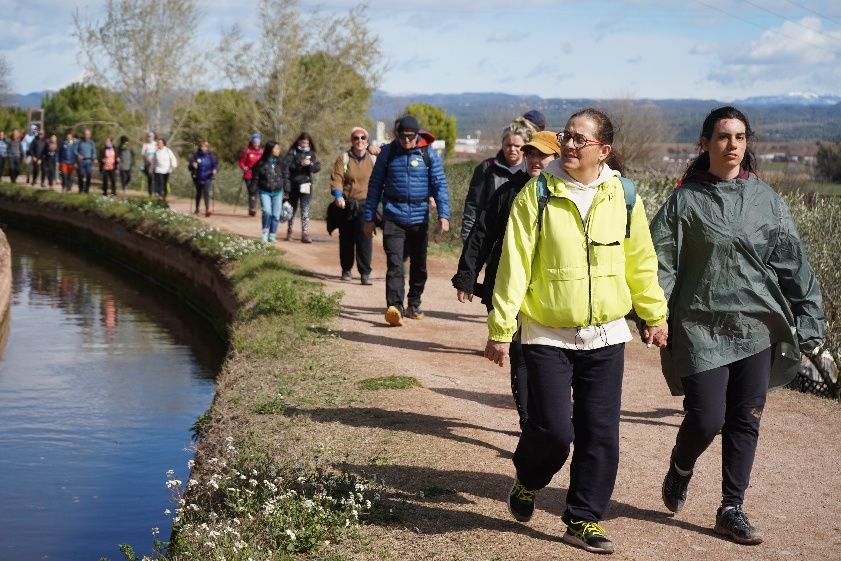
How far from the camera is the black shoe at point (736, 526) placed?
574 centimetres

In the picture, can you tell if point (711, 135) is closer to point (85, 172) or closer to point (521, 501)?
point (521, 501)

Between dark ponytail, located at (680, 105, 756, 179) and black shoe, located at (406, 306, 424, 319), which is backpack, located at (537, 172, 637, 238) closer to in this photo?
dark ponytail, located at (680, 105, 756, 179)

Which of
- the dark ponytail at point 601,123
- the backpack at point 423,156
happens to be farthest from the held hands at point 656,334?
the backpack at point 423,156

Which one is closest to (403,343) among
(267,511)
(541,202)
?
(267,511)

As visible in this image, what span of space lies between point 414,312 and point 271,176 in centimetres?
789

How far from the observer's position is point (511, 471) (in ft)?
22.7

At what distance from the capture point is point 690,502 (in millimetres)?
6500

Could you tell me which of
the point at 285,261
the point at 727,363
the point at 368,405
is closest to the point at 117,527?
the point at 368,405

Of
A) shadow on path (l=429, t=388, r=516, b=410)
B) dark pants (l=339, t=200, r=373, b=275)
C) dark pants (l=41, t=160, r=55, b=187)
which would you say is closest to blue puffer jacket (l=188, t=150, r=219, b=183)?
dark pants (l=339, t=200, r=373, b=275)

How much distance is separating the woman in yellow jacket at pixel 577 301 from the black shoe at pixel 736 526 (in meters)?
0.68

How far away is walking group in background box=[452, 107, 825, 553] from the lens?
5.32 metres

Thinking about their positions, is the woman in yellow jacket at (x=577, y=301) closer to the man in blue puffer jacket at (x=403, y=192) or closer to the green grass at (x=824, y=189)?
the man in blue puffer jacket at (x=403, y=192)

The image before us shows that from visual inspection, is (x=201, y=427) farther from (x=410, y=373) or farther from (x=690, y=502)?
(x=690, y=502)

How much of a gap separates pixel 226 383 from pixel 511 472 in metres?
3.72
